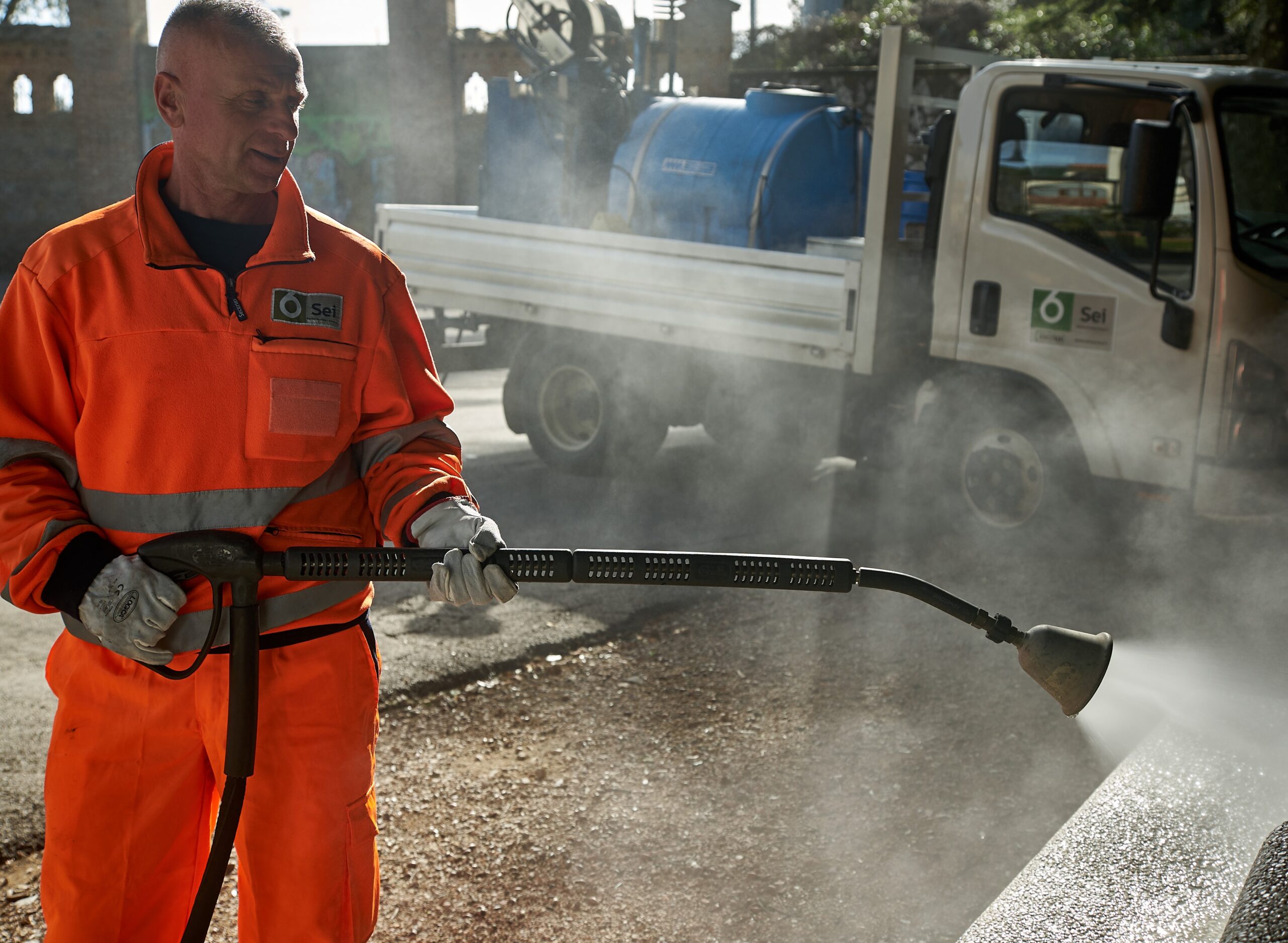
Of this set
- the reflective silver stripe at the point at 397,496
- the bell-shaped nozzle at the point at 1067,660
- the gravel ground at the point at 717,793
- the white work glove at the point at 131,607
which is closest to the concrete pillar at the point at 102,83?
the gravel ground at the point at 717,793

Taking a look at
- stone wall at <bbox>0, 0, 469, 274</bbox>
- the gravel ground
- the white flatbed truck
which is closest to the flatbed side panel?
the white flatbed truck

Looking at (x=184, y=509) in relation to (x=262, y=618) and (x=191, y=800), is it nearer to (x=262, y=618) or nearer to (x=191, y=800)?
(x=262, y=618)

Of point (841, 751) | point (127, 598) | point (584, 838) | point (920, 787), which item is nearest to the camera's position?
point (127, 598)

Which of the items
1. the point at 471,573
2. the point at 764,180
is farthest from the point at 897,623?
the point at 471,573

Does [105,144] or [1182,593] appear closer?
[1182,593]

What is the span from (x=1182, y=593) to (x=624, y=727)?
2934 millimetres

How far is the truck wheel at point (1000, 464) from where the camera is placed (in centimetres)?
561

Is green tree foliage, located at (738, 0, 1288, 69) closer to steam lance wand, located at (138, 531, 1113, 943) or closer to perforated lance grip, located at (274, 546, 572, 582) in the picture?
steam lance wand, located at (138, 531, 1113, 943)

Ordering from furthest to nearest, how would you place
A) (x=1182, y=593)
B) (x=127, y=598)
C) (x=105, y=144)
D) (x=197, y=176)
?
1. (x=105, y=144)
2. (x=1182, y=593)
3. (x=197, y=176)
4. (x=127, y=598)

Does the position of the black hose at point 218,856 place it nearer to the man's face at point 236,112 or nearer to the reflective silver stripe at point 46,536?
the reflective silver stripe at point 46,536

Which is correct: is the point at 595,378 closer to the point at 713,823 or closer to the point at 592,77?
the point at 592,77

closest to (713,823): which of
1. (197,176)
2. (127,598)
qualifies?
(127,598)

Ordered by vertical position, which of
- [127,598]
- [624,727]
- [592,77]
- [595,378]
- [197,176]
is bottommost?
[624,727]

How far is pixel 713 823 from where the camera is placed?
3.36m
